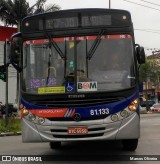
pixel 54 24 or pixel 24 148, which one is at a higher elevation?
pixel 54 24

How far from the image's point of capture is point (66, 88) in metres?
9.27

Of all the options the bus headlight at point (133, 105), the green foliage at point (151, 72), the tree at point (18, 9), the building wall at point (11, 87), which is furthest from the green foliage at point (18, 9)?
the green foliage at point (151, 72)

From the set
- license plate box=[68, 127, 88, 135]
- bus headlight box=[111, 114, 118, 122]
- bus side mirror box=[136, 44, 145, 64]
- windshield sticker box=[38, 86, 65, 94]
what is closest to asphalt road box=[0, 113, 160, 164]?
license plate box=[68, 127, 88, 135]

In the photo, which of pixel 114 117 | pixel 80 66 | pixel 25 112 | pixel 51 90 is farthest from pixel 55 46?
pixel 114 117

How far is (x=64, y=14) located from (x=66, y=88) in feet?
5.80

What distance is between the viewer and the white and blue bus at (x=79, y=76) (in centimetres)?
912

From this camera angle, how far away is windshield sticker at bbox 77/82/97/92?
921 cm

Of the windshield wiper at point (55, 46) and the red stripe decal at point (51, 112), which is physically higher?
the windshield wiper at point (55, 46)

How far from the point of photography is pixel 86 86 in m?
9.23

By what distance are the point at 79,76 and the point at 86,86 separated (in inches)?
10.7

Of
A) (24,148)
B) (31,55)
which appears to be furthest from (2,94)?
(31,55)

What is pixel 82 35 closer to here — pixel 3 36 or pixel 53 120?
pixel 53 120

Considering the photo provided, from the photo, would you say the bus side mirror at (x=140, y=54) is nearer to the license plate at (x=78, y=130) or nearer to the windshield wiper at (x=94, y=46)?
the windshield wiper at (x=94, y=46)

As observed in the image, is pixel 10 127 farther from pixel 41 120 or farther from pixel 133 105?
pixel 133 105
